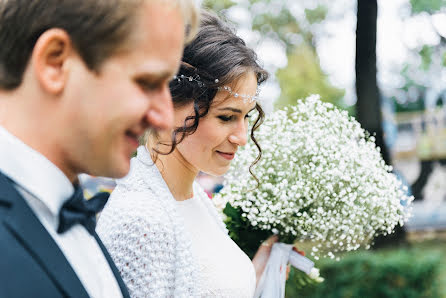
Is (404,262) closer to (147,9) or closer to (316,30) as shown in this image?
(147,9)

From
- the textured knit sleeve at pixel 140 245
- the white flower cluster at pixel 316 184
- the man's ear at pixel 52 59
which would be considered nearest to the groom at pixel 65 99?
the man's ear at pixel 52 59

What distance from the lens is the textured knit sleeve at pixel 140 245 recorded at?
196 cm

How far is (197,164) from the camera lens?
238 cm

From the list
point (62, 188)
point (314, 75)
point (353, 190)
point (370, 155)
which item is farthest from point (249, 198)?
point (314, 75)

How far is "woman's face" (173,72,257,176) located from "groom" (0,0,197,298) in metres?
1.08

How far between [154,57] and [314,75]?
66.7 feet

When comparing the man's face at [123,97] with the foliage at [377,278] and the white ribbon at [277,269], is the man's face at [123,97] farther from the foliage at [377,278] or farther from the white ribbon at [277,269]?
the foliage at [377,278]

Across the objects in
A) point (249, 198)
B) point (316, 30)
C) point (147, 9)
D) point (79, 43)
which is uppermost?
point (316, 30)

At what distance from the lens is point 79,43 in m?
1.16

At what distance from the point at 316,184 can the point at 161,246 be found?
115 cm

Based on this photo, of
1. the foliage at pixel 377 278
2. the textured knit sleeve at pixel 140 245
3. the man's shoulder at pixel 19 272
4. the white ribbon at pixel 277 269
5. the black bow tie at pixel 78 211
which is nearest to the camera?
the man's shoulder at pixel 19 272

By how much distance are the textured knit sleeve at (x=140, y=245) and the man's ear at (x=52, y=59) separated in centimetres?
94

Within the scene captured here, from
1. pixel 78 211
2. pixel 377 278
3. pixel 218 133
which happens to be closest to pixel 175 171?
pixel 218 133

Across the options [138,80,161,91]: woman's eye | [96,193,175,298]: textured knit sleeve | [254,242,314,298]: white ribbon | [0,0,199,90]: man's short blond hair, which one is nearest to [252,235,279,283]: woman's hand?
[254,242,314,298]: white ribbon
